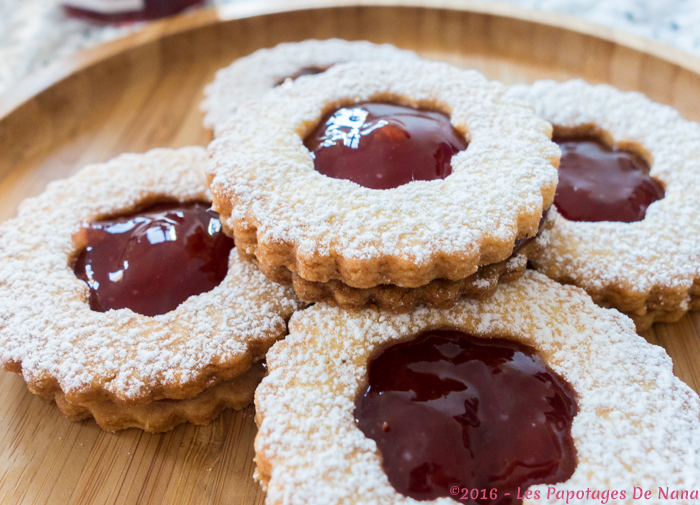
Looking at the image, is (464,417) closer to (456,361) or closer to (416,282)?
(456,361)

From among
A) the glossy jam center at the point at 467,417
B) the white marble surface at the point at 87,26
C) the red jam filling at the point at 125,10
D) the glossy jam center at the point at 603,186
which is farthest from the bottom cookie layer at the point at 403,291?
the red jam filling at the point at 125,10

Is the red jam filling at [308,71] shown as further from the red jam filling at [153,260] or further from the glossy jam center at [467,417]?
the glossy jam center at [467,417]

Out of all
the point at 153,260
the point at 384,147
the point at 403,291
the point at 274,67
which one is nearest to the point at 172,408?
the point at 153,260

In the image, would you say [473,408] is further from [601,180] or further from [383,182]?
[601,180]

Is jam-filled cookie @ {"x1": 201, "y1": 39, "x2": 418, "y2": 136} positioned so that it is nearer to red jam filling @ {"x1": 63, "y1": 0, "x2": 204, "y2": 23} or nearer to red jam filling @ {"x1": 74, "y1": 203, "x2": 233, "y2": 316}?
red jam filling @ {"x1": 74, "y1": 203, "x2": 233, "y2": 316}

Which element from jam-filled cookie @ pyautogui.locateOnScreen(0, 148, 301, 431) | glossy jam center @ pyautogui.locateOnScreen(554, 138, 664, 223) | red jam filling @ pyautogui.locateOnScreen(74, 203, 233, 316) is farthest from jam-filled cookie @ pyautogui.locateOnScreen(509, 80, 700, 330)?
red jam filling @ pyautogui.locateOnScreen(74, 203, 233, 316)
